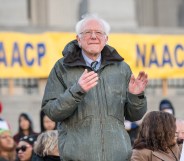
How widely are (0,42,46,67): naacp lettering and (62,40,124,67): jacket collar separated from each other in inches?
396

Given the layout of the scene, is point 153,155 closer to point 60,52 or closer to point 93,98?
point 93,98

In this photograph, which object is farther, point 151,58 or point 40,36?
point 151,58

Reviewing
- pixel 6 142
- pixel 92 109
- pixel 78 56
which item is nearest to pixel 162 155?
pixel 92 109

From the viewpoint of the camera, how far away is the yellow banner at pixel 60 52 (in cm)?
1650

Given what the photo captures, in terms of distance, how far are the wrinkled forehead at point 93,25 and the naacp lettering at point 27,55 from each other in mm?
10138

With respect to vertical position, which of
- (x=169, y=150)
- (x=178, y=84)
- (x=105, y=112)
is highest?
(x=105, y=112)

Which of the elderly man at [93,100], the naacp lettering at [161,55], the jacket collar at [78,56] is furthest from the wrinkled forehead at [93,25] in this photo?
the naacp lettering at [161,55]

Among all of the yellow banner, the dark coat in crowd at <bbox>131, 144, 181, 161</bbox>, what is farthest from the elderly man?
the yellow banner

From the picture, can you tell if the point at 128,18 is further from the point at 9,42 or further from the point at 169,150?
Result: the point at 169,150

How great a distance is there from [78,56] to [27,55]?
10.3m

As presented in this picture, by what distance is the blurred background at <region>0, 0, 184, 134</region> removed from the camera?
16391 millimetres

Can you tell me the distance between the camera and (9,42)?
16.4 metres

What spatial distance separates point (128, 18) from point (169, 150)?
42.6 ft

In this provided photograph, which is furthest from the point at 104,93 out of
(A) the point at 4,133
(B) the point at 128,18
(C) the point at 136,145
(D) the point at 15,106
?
(B) the point at 128,18
